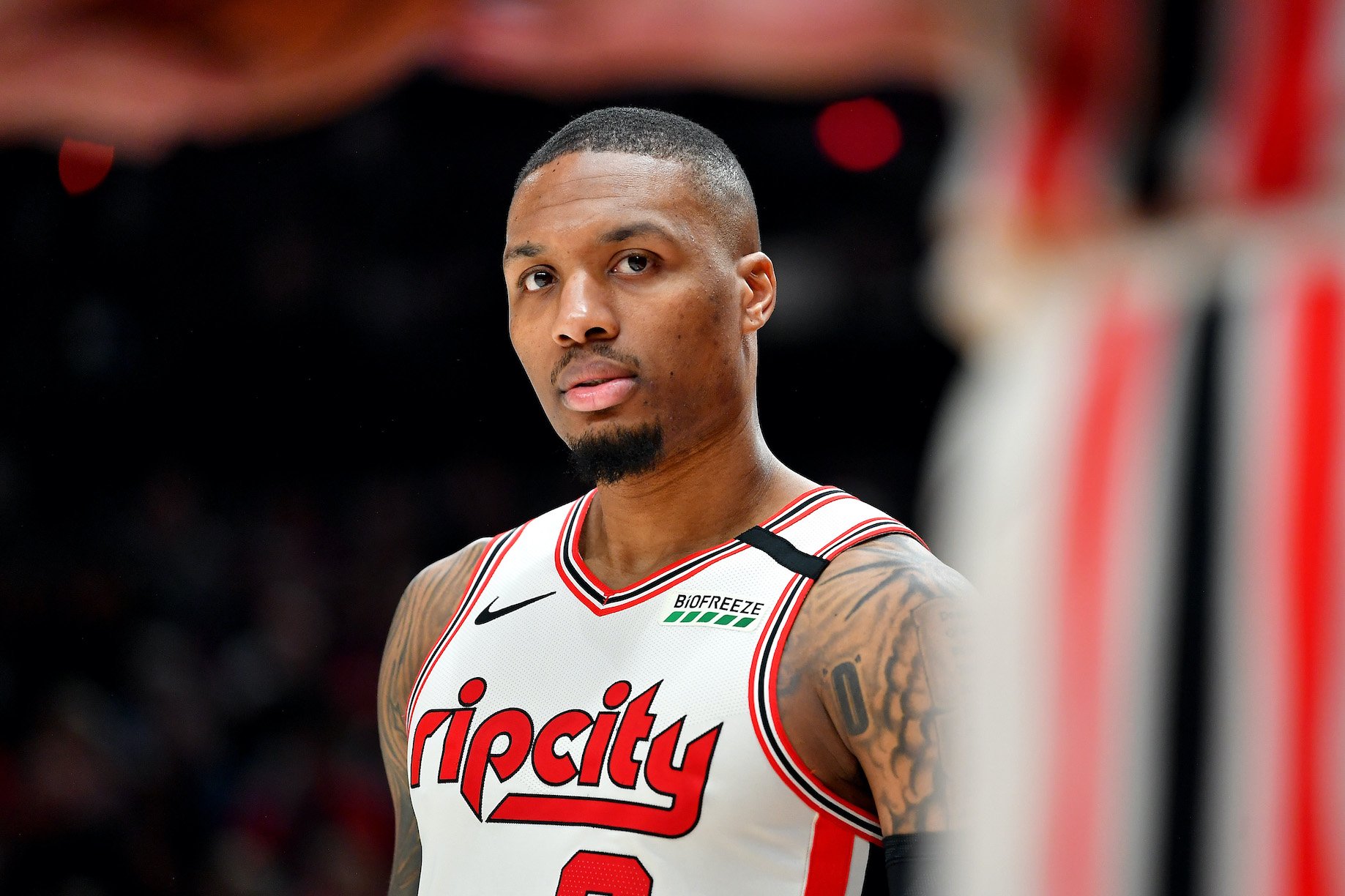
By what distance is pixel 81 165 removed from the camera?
9383 mm

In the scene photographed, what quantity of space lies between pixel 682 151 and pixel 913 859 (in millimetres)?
1369

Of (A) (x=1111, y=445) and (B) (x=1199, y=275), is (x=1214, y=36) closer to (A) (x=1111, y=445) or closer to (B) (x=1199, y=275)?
(B) (x=1199, y=275)

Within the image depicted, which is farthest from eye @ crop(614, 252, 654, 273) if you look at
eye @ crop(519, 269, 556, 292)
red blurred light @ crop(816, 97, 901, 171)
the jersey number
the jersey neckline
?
red blurred light @ crop(816, 97, 901, 171)

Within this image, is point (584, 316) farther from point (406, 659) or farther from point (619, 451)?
point (406, 659)

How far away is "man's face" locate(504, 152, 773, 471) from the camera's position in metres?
2.72

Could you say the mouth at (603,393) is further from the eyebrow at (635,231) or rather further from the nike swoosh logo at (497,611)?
the nike swoosh logo at (497,611)

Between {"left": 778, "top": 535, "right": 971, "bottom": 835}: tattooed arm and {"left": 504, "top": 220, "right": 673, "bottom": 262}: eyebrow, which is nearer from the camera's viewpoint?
{"left": 778, "top": 535, "right": 971, "bottom": 835}: tattooed arm

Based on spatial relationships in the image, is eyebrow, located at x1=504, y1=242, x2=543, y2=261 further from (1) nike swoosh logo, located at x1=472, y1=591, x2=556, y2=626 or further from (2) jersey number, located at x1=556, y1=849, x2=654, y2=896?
(2) jersey number, located at x1=556, y1=849, x2=654, y2=896

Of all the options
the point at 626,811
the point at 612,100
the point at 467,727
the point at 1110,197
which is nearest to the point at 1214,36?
the point at 1110,197

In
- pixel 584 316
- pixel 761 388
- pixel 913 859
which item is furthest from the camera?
pixel 761 388

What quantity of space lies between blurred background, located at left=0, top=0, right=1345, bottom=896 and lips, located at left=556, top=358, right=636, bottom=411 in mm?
659

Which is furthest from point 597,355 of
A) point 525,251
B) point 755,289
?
point 755,289

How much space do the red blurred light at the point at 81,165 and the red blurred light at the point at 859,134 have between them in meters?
4.54

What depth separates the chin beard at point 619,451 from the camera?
2740mm
